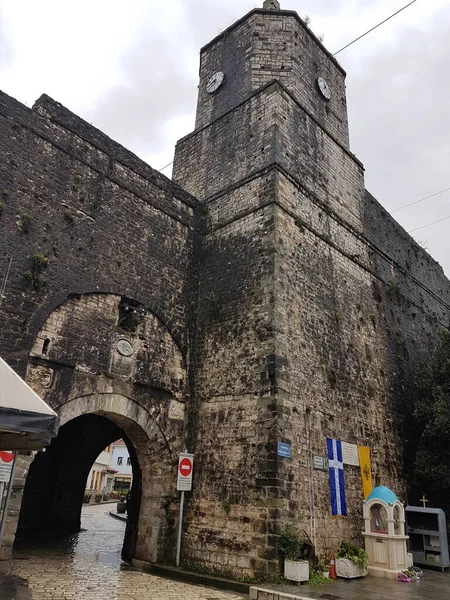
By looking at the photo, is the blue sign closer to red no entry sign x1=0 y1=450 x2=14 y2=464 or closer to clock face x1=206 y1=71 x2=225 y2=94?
red no entry sign x1=0 y1=450 x2=14 y2=464

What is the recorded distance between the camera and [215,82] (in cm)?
1404

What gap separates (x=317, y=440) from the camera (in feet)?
31.1

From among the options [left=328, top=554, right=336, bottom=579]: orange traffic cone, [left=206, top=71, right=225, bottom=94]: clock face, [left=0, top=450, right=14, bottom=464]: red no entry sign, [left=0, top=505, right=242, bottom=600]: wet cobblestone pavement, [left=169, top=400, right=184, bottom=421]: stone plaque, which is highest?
[left=206, top=71, right=225, bottom=94]: clock face

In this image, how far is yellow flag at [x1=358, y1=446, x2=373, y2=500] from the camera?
1048cm

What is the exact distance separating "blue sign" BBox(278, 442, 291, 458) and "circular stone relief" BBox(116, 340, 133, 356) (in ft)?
12.0

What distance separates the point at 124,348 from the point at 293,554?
504 centimetres

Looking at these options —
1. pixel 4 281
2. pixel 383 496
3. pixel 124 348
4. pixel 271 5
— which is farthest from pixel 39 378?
pixel 271 5

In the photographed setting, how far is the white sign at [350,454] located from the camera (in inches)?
398

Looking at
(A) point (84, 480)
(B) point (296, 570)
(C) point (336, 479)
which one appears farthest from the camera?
Result: (A) point (84, 480)

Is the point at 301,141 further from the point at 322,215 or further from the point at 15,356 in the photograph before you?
the point at 15,356

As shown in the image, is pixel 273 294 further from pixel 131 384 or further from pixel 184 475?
pixel 184 475

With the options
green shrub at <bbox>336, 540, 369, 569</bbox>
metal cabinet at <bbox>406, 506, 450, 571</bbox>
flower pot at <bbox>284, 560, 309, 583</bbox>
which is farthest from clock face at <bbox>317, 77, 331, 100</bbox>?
flower pot at <bbox>284, 560, 309, 583</bbox>

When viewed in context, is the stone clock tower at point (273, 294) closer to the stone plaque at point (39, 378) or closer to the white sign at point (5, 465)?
the stone plaque at point (39, 378)

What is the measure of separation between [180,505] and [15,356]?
452 cm
